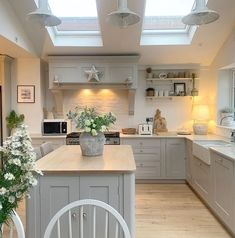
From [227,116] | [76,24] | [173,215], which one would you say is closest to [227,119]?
[227,116]

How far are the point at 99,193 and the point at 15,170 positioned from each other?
159 cm

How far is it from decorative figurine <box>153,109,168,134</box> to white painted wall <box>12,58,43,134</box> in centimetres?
223

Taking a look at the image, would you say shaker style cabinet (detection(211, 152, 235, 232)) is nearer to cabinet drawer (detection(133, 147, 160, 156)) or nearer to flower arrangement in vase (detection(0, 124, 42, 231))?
cabinet drawer (detection(133, 147, 160, 156))

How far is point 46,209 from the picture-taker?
2.50 meters

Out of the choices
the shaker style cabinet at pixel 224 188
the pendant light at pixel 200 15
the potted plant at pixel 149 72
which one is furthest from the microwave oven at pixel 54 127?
the pendant light at pixel 200 15

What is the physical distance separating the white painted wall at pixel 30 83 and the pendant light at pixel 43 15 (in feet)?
9.32

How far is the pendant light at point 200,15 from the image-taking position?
2.44m

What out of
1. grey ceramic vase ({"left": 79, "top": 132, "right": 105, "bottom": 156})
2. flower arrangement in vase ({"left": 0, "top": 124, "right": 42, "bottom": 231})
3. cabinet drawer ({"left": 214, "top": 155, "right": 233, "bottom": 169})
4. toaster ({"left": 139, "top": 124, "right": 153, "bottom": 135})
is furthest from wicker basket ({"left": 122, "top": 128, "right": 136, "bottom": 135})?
flower arrangement in vase ({"left": 0, "top": 124, "right": 42, "bottom": 231})

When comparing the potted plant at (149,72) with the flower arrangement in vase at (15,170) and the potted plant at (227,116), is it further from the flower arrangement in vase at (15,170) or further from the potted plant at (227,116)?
the flower arrangement in vase at (15,170)

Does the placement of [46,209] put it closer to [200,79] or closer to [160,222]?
[160,222]

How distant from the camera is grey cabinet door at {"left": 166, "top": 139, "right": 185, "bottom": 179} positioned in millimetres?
5348

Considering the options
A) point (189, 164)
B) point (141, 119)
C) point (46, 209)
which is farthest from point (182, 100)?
point (46, 209)

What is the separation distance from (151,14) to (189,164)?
2558 mm

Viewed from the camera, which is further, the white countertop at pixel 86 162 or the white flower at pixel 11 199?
the white countertop at pixel 86 162
